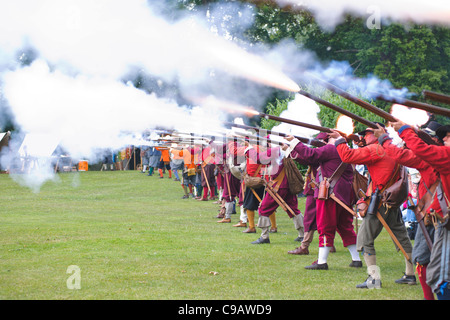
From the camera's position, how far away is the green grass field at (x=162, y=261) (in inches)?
273

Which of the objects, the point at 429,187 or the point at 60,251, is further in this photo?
the point at 60,251

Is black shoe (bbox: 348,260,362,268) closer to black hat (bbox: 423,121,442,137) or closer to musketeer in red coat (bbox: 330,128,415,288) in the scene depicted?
musketeer in red coat (bbox: 330,128,415,288)

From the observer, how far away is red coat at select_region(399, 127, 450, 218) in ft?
17.8

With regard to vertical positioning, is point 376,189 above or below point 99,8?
below

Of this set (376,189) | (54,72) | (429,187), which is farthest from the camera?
(54,72)

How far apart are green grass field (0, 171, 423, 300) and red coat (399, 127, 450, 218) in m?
1.84

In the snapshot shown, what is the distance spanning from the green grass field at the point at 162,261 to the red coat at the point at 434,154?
1.84 metres

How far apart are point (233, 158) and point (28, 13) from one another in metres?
5.58

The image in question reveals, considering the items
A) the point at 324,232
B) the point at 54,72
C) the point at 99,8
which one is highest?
the point at 99,8

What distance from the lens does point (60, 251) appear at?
9.65 meters

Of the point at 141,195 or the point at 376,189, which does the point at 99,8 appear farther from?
the point at 141,195

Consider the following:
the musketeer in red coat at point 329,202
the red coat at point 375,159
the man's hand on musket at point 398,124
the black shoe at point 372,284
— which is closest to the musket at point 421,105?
the man's hand on musket at point 398,124

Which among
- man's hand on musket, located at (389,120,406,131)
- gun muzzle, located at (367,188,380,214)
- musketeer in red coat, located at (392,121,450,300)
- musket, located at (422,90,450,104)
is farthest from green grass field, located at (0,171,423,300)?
musket, located at (422,90,450,104)

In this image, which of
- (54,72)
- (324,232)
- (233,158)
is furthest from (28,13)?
(324,232)
